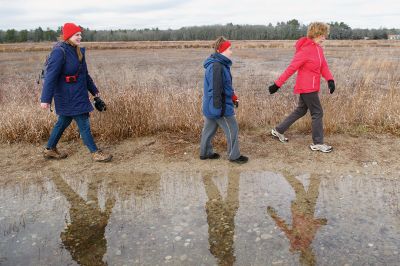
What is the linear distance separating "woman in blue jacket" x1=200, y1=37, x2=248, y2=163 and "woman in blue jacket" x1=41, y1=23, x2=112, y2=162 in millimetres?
1640

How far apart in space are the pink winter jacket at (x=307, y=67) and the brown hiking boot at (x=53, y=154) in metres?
3.33

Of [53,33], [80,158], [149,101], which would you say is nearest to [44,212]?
[80,158]

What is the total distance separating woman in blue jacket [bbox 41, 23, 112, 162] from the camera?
4895mm

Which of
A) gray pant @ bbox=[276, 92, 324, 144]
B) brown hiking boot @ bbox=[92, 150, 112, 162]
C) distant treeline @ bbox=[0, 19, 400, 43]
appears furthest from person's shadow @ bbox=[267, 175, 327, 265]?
distant treeline @ bbox=[0, 19, 400, 43]

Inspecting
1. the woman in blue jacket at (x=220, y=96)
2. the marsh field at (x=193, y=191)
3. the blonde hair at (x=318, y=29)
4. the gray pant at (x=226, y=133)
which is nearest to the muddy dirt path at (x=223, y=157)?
the marsh field at (x=193, y=191)

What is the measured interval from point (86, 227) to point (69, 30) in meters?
2.56

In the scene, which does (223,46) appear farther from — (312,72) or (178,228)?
(178,228)

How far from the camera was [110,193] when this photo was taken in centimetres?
458

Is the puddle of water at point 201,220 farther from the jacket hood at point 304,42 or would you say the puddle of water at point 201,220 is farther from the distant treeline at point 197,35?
the distant treeline at point 197,35

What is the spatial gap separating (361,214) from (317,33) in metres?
2.66

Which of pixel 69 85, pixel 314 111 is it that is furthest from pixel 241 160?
pixel 69 85

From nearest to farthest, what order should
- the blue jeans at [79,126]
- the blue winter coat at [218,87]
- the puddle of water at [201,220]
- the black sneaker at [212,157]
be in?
1. the puddle of water at [201,220]
2. the blue winter coat at [218,87]
3. the blue jeans at [79,126]
4. the black sneaker at [212,157]

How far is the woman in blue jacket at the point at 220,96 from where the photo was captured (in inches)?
190

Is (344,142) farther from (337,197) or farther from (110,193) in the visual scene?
(110,193)
